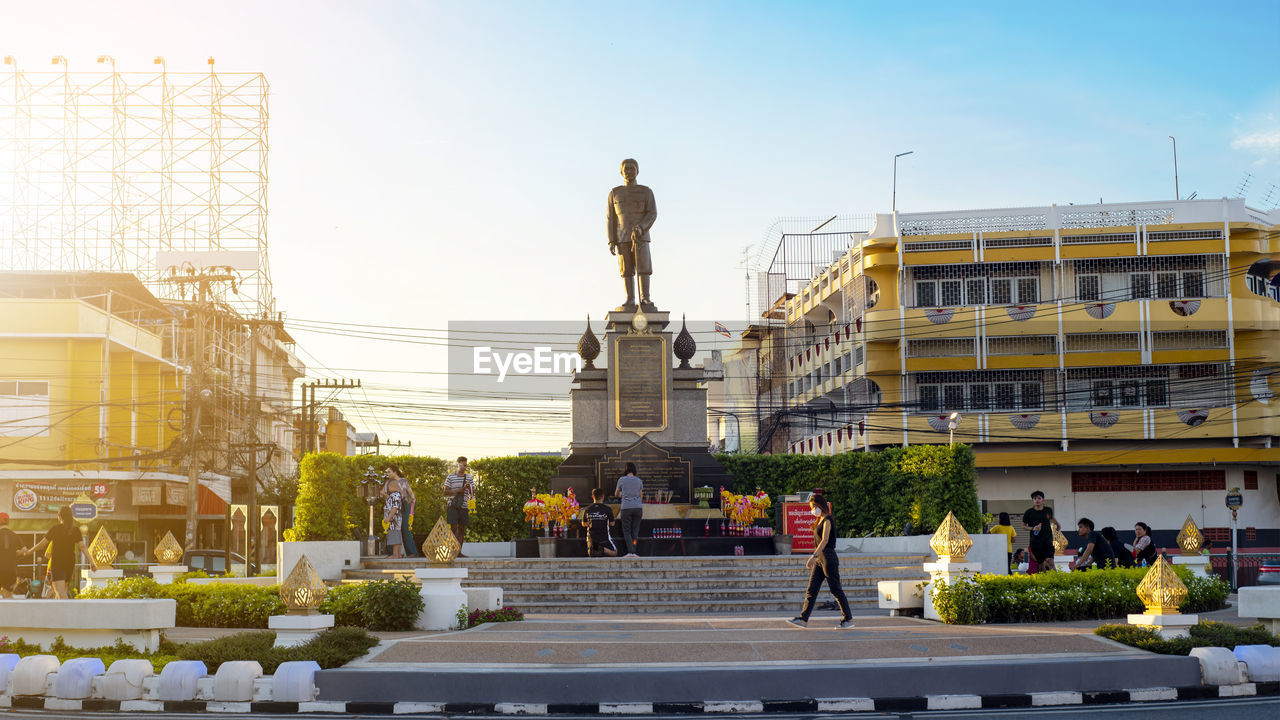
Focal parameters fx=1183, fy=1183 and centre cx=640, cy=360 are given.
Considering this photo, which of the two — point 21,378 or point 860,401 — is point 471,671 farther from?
point 860,401

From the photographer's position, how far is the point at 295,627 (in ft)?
39.1

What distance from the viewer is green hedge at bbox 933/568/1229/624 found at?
14938 millimetres

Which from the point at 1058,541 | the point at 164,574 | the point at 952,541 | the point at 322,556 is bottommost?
the point at 164,574

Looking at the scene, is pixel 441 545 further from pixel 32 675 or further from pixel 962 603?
pixel 962 603

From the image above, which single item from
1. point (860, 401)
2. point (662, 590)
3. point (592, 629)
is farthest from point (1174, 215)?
point (592, 629)

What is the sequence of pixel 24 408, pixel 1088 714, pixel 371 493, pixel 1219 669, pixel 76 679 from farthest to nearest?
pixel 24 408 < pixel 371 493 < pixel 76 679 < pixel 1219 669 < pixel 1088 714

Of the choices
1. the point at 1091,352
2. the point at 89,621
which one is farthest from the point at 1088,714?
the point at 1091,352

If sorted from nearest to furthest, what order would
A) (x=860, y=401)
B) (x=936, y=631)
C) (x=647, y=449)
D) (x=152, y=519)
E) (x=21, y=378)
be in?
(x=936, y=631) → (x=647, y=449) → (x=21, y=378) → (x=152, y=519) → (x=860, y=401)

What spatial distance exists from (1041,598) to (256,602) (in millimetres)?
10677

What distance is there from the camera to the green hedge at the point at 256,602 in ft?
49.1

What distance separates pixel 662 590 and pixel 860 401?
3497 cm

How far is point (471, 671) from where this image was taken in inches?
427

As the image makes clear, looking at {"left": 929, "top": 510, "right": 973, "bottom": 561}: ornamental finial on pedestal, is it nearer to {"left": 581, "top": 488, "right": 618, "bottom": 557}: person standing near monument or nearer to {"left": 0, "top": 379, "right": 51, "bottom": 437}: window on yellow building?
{"left": 581, "top": 488, "right": 618, "bottom": 557}: person standing near monument

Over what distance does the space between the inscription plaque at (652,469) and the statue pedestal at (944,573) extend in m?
10.4
